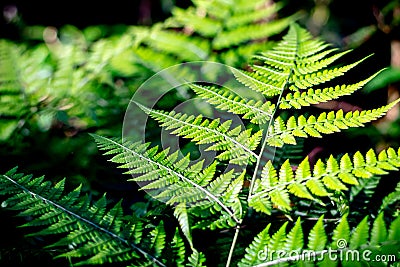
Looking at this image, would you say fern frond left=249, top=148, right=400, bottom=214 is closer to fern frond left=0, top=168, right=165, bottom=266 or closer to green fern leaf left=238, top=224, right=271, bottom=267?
green fern leaf left=238, top=224, right=271, bottom=267

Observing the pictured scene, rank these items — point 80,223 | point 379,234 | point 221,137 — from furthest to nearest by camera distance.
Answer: point 221,137
point 80,223
point 379,234

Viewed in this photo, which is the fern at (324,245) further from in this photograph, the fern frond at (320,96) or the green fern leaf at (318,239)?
the fern frond at (320,96)

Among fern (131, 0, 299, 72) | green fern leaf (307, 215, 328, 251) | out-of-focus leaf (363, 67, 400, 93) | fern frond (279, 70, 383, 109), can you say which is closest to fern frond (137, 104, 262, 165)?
fern frond (279, 70, 383, 109)

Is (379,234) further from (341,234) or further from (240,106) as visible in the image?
(240,106)

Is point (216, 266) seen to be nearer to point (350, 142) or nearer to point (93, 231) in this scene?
point (93, 231)

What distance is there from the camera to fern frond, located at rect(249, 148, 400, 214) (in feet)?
2.32

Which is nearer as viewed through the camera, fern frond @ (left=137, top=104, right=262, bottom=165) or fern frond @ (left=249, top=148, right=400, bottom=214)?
fern frond @ (left=249, top=148, right=400, bottom=214)

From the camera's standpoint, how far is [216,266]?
85 centimetres

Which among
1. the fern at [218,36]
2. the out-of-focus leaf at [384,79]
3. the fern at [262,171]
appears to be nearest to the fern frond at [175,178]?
the fern at [262,171]

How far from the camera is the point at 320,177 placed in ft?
2.48

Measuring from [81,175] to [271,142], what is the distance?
2.12 ft

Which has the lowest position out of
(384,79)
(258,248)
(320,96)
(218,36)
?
(258,248)

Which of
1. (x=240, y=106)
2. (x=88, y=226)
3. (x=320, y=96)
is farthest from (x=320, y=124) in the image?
(x=88, y=226)

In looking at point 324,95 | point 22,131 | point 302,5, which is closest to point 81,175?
point 22,131
